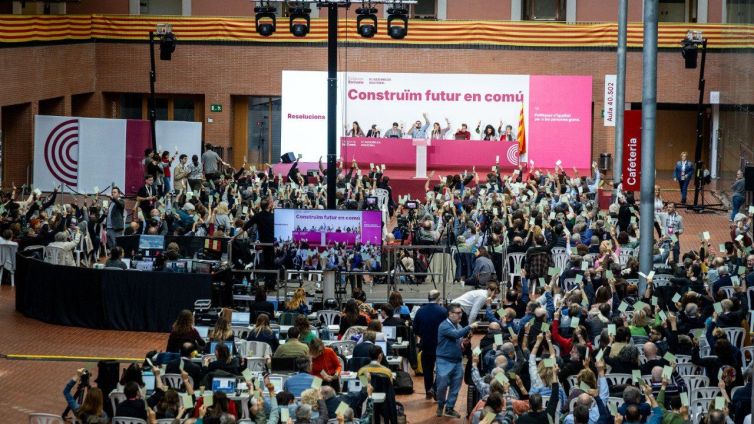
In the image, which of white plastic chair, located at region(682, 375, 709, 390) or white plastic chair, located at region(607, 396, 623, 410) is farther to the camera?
white plastic chair, located at region(682, 375, 709, 390)

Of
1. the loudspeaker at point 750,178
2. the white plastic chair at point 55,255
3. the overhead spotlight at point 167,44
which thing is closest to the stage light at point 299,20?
the white plastic chair at point 55,255

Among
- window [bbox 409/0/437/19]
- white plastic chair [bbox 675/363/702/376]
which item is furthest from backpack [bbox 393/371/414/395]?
window [bbox 409/0/437/19]

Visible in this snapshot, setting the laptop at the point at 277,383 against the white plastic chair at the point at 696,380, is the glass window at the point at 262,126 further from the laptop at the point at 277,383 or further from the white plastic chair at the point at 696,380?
the white plastic chair at the point at 696,380

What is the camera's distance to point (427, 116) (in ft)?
149

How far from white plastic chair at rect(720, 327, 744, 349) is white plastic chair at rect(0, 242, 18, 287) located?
14638 millimetres

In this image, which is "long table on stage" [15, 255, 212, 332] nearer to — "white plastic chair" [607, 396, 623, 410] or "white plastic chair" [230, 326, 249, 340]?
"white plastic chair" [230, 326, 249, 340]

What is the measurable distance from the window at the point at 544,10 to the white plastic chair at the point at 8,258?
79.9 ft

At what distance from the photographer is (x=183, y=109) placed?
48.8m

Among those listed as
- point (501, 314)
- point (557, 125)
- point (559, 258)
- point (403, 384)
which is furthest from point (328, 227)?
point (557, 125)

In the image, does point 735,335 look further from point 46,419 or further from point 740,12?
point 740,12

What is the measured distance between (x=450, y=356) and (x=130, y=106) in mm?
30946

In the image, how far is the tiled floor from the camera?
20.7 m

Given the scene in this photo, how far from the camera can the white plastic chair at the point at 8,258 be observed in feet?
94.9

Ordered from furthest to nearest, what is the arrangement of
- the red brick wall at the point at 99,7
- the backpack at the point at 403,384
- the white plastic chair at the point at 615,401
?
the red brick wall at the point at 99,7 < the backpack at the point at 403,384 < the white plastic chair at the point at 615,401
